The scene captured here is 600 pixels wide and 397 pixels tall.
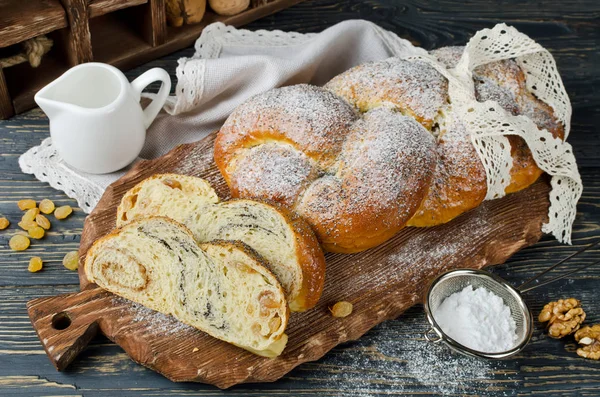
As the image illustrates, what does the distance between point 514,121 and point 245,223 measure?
3.09 feet

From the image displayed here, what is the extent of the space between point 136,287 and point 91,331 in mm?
188

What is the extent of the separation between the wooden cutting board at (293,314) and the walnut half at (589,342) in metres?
0.34

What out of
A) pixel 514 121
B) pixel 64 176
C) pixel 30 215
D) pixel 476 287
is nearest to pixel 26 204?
pixel 30 215

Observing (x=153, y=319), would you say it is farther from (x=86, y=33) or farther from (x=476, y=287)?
(x=86, y=33)

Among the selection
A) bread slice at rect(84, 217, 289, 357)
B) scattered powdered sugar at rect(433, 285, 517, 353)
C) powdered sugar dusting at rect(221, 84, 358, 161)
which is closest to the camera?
bread slice at rect(84, 217, 289, 357)

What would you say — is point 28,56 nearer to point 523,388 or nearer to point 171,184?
point 171,184

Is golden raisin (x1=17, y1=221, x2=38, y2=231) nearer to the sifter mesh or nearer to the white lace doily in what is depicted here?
the white lace doily

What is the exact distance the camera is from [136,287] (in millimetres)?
1912

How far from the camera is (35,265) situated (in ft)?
7.09

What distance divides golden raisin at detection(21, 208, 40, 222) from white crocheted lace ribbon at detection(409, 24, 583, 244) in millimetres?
1451

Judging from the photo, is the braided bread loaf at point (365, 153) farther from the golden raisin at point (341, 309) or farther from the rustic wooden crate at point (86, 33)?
the rustic wooden crate at point (86, 33)

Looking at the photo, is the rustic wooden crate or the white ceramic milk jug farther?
the rustic wooden crate

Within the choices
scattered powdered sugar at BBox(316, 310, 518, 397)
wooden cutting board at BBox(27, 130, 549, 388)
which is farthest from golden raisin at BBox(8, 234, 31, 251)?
scattered powdered sugar at BBox(316, 310, 518, 397)

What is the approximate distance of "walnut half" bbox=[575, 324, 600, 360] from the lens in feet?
6.80
